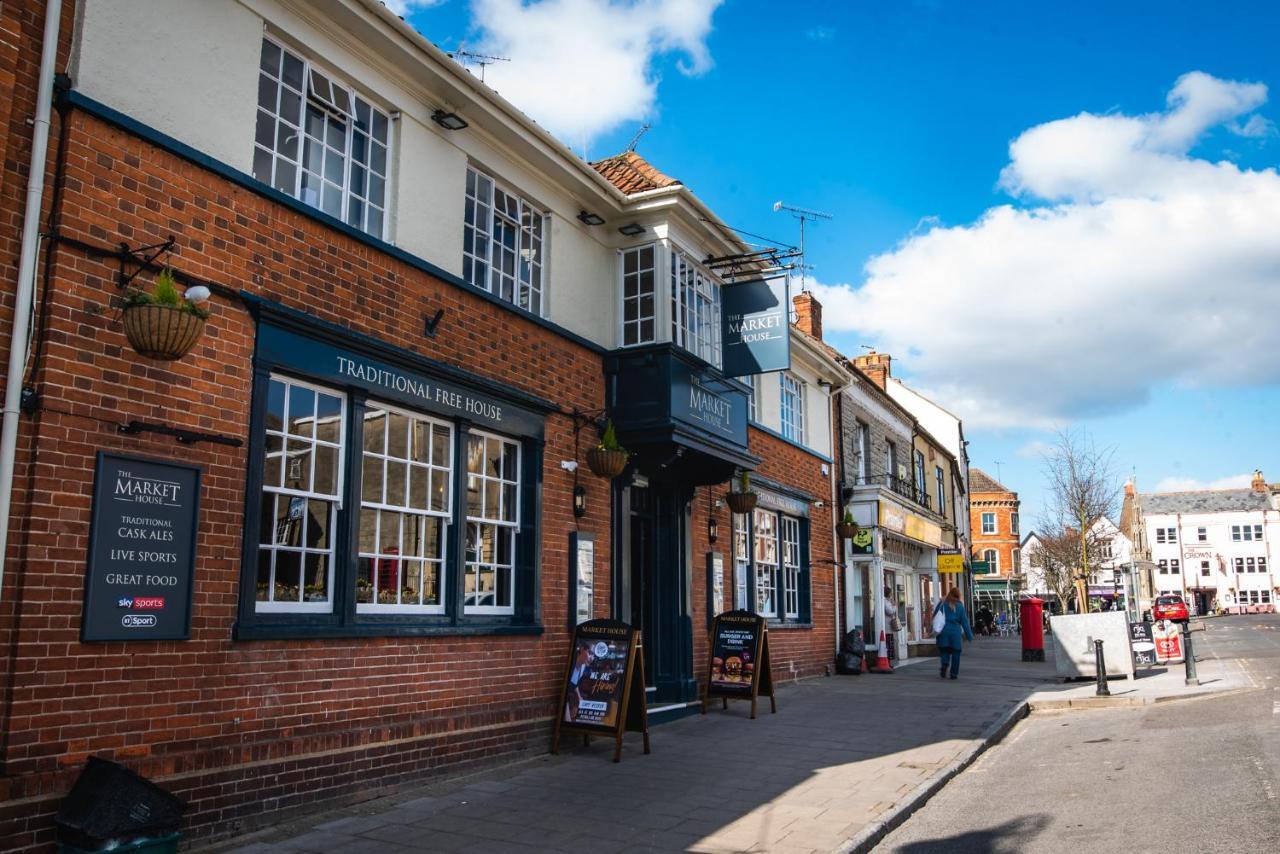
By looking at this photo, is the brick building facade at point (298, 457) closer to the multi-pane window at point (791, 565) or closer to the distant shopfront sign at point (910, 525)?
the multi-pane window at point (791, 565)

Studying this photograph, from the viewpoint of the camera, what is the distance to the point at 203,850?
5.98 metres

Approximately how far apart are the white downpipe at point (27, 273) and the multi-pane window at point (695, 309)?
7.23 meters

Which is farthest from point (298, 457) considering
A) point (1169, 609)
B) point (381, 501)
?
point (1169, 609)

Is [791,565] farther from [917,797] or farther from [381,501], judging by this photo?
[381,501]

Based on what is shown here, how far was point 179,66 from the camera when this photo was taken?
6.64 metres

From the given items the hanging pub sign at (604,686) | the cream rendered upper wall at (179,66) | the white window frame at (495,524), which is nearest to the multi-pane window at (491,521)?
the white window frame at (495,524)

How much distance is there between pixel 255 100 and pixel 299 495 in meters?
3.01

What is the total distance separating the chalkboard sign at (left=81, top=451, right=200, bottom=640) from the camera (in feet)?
18.6

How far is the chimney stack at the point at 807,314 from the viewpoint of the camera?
74.6 ft

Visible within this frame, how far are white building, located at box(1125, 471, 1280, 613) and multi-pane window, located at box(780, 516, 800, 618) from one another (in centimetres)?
7378

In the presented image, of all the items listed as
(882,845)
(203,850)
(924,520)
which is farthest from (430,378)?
(924,520)

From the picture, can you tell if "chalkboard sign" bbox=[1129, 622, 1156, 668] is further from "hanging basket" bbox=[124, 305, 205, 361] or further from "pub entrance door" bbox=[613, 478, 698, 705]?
"hanging basket" bbox=[124, 305, 205, 361]

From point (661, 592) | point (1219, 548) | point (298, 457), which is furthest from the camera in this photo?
point (1219, 548)

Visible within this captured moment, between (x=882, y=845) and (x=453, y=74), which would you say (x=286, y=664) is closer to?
(x=882, y=845)
